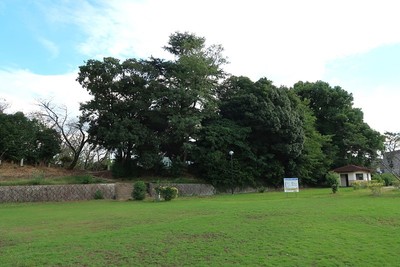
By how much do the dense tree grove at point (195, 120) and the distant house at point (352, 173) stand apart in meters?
5.78

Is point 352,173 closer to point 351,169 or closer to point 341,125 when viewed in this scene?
point 351,169

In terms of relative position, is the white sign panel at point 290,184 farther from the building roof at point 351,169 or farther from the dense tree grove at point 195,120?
the building roof at point 351,169

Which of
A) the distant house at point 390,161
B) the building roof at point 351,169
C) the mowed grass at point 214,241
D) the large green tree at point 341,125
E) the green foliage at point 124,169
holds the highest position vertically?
the large green tree at point 341,125

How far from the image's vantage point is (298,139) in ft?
120

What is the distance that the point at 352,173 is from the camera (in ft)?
146

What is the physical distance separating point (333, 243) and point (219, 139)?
24701 mm

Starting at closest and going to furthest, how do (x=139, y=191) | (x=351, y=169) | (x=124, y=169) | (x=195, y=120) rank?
(x=139, y=191) < (x=195, y=120) < (x=124, y=169) < (x=351, y=169)

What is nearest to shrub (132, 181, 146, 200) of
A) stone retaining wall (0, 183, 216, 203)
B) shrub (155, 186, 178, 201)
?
shrub (155, 186, 178, 201)

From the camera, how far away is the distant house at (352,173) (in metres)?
44.2

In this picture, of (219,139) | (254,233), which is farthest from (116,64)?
(254,233)

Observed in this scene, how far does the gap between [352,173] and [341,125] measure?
7453 mm

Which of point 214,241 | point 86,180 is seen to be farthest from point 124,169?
point 214,241

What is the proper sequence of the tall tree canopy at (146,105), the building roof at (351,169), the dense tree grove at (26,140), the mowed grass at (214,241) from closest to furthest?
the mowed grass at (214,241) → the dense tree grove at (26,140) → the tall tree canopy at (146,105) → the building roof at (351,169)

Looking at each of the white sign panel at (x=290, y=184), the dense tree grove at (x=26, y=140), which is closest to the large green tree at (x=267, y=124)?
the white sign panel at (x=290, y=184)
